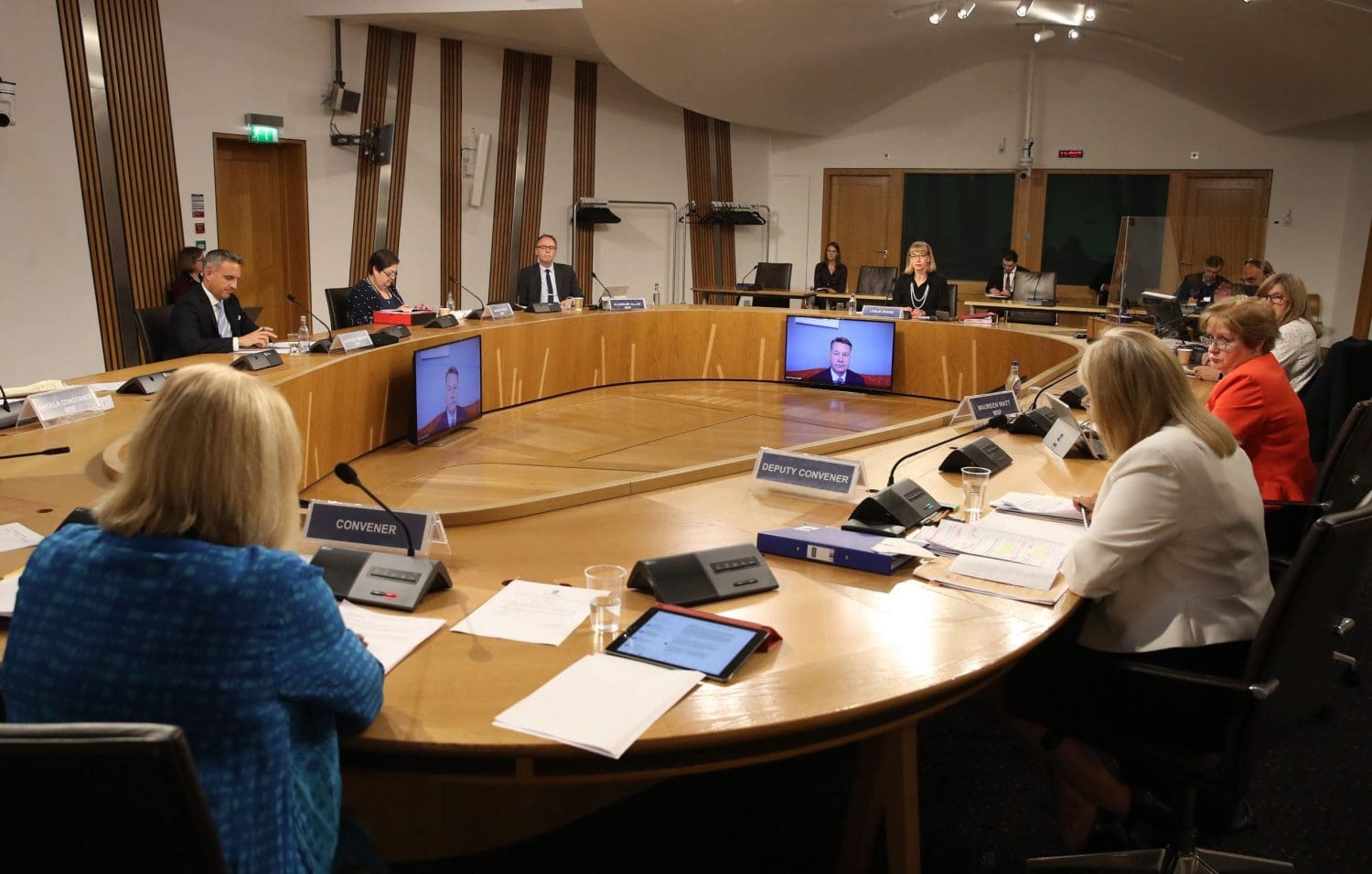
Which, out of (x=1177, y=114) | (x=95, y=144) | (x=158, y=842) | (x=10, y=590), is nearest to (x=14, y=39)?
(x=95, y=144)

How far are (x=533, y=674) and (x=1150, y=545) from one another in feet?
3.88

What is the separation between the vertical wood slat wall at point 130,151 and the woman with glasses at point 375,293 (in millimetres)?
1755

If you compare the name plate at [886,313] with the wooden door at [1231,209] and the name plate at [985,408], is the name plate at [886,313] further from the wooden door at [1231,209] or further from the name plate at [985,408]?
the wooden door at [1231,209]

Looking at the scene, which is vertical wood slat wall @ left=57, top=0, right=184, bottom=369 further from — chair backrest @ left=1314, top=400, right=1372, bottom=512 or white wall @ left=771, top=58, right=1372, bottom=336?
white wall @ left=771, top=58, right=1372, bottom=336

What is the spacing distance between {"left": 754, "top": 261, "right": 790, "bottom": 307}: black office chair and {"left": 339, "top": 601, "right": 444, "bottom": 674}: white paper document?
9.18m

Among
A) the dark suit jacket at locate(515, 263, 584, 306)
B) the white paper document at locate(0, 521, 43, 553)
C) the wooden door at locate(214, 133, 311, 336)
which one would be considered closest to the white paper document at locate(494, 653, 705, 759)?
the white paper document at locate(0, 521, 43, 553)

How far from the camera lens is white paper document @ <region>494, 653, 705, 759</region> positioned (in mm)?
1409

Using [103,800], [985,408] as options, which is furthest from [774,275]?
[103,800]

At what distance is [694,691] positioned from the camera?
1.55m

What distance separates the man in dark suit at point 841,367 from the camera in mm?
7191

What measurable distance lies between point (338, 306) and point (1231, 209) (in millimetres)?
9197

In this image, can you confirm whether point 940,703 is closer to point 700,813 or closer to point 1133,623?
point 1133,623

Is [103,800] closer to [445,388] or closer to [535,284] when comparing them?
[445,388]

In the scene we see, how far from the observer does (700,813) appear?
97.6 inches
